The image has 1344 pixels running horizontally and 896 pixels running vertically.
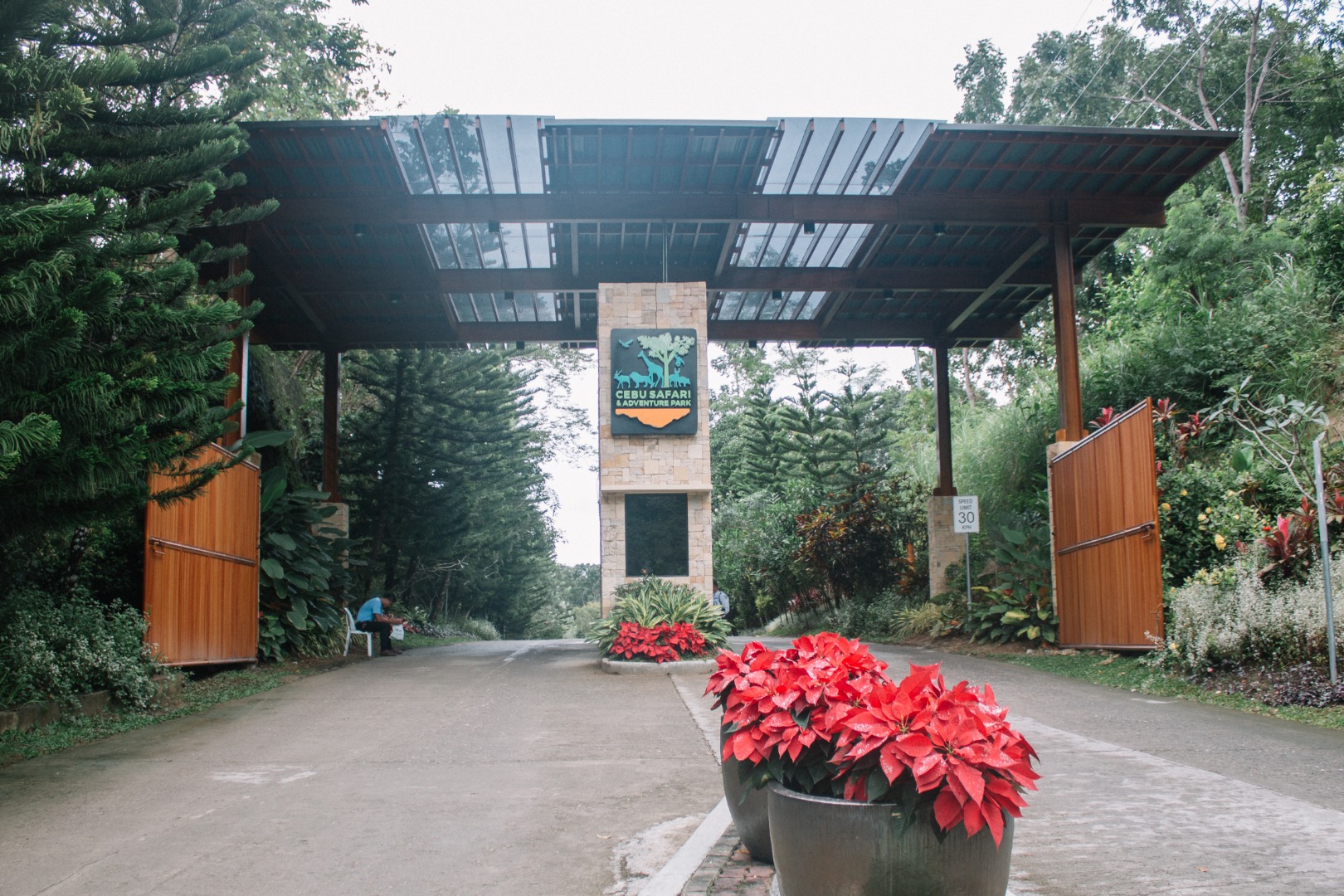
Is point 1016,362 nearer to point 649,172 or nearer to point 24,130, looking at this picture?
point 649,172

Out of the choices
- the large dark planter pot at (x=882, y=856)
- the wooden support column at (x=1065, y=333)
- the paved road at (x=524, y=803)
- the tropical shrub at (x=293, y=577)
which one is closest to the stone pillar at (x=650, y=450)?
the tropical shrub at (x=293, y=577)

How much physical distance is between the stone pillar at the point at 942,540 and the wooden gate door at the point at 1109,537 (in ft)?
16.3

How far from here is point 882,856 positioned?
2.80 metres

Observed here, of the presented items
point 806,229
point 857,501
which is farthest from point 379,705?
point 857,501

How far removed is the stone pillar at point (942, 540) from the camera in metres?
19.5

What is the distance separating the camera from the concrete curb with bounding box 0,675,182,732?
7.11 m

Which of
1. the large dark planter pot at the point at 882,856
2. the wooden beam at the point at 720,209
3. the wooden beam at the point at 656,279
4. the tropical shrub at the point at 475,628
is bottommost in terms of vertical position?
the tropical shrub at the point at 475,628

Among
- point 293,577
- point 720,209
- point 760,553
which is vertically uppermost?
point 720,209

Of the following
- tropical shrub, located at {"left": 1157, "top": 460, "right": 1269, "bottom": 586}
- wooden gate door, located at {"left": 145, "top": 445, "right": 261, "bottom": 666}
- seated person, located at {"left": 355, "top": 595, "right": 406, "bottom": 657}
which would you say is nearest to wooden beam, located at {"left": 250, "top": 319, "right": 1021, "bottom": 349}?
seated person, located at {"left": 355, "top": 595, "right": 406, "bottom": 657}

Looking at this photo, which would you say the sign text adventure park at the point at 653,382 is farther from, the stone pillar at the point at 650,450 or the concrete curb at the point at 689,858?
the concrete curb at the point at 689,858

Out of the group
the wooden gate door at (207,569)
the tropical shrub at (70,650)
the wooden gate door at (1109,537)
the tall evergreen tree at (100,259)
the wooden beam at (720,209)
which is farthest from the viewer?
the wooden beam at (720,209)

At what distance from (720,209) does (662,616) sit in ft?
18.3

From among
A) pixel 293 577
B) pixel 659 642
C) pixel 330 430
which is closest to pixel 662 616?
pixel 659 642

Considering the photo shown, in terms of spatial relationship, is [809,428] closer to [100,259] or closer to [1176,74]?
[1176,74]
